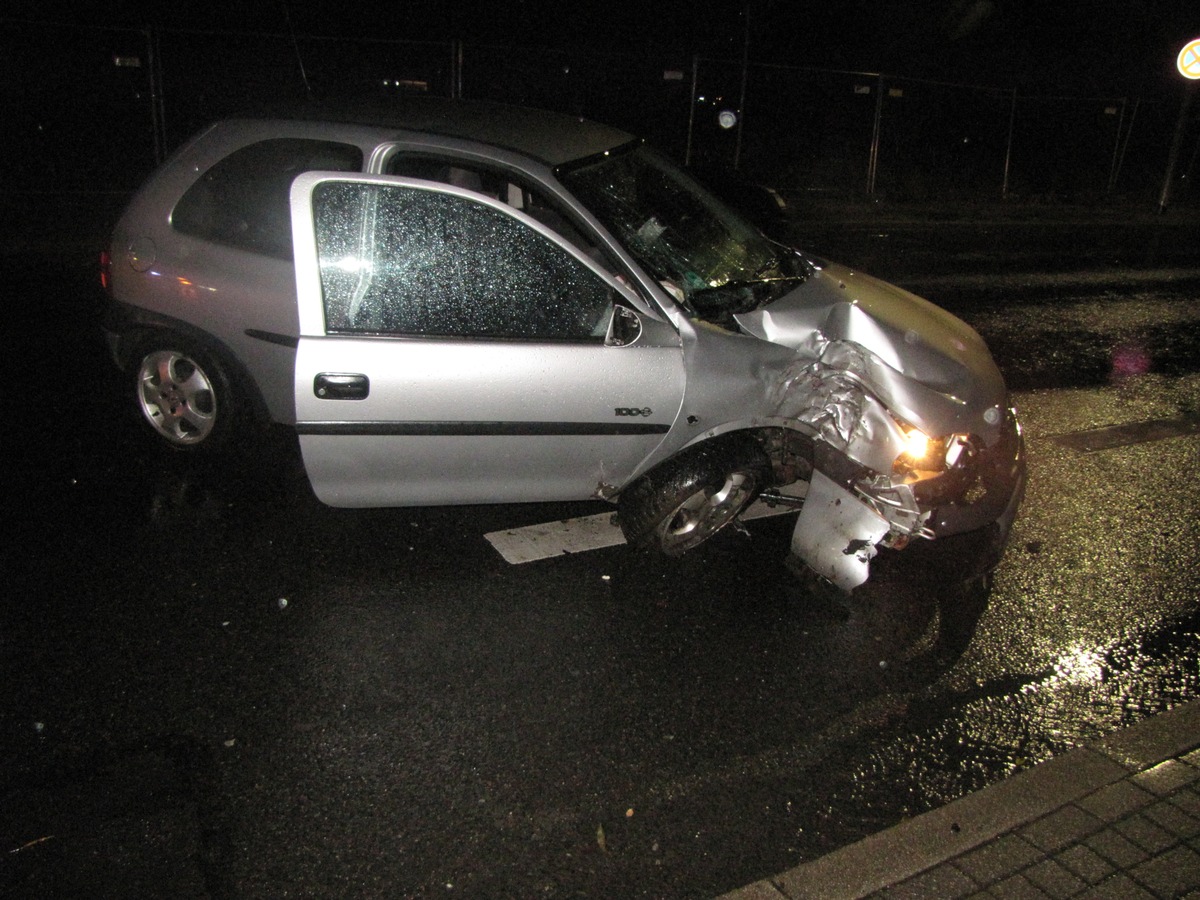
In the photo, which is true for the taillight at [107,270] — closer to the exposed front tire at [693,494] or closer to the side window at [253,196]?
the side window at [253,196]

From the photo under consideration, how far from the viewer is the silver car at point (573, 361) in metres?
4.00

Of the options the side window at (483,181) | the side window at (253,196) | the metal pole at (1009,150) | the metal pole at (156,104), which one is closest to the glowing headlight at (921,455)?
the side window at (483,181)

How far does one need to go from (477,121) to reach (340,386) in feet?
5.19

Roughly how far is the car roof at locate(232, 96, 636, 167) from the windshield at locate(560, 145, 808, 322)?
0.13 m

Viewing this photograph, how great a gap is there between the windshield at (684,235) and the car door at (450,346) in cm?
41

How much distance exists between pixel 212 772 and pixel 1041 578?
3506 mm

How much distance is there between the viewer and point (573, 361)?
4109 millimetres

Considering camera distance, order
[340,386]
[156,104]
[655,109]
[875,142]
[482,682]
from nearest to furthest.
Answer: [482,682], [340,386], [156,104], [875,142], [655,109]

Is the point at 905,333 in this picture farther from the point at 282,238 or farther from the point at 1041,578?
the point at 282,238

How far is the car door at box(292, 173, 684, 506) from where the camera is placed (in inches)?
156

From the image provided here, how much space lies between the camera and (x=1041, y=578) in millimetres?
4586

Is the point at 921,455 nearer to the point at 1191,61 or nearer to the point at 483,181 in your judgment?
the point at 483,181

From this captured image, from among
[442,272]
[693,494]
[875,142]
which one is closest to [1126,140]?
[875,142]

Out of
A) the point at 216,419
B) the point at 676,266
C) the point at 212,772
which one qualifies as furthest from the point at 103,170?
the point at 212,772
